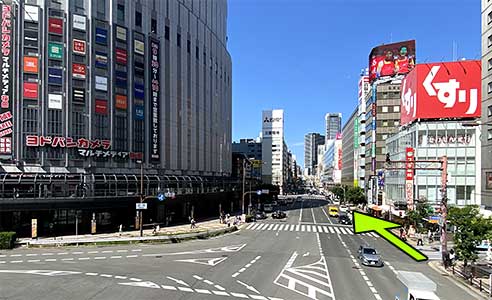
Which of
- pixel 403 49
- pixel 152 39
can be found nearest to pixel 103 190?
pixel 152 39

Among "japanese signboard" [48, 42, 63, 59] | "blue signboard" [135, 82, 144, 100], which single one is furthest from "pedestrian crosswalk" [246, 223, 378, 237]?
"japanese signboard" [48, 42, 63, 59]

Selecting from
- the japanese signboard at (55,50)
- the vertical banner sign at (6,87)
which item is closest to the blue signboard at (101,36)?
the japanese signboard at (55,50)

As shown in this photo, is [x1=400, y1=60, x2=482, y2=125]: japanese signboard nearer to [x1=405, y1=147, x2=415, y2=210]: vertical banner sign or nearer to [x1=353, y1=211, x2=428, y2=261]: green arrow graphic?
[x1=405, y1=147, x2=415, y2=210]: vertical banner sign

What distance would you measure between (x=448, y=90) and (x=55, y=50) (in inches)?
2052

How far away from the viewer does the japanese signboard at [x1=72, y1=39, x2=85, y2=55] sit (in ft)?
185

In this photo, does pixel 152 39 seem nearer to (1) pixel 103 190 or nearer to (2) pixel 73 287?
(1) pixel 103 190

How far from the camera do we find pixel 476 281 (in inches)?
1114

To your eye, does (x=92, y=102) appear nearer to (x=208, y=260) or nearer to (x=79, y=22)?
(x=79, y=22)

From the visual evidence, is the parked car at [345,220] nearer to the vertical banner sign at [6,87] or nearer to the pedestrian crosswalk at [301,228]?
the pedestrian crosswalk at [301,228]

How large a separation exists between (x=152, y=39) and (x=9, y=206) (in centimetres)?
3211

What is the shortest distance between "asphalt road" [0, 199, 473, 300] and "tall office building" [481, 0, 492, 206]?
1329 cm

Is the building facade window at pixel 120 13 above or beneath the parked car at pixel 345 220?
above

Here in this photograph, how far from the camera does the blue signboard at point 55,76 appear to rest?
54.5 m

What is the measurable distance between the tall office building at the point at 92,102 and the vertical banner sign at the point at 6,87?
11cm
